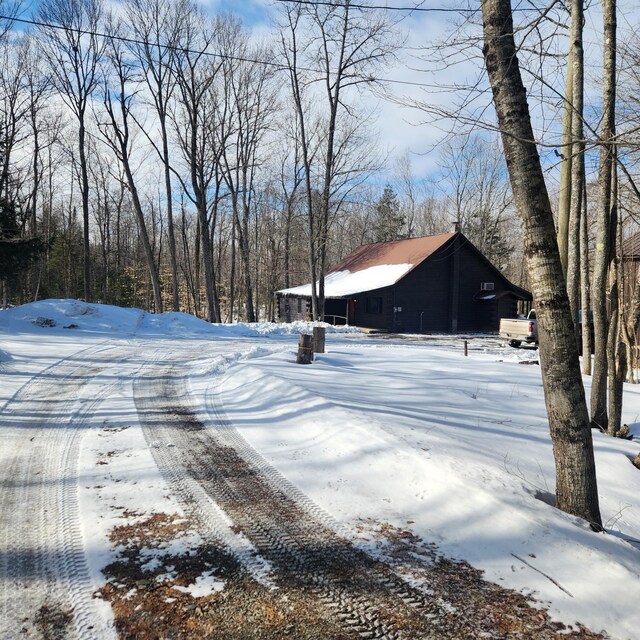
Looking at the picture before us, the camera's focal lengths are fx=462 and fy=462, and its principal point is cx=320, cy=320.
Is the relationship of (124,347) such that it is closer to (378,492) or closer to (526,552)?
(378,492)

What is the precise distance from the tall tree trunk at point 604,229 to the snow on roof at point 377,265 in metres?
20.7

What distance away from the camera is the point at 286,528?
3646 mm

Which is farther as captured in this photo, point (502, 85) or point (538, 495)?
point (538, 495)

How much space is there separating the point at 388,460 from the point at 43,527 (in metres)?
3.17

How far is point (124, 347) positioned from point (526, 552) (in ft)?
43.0

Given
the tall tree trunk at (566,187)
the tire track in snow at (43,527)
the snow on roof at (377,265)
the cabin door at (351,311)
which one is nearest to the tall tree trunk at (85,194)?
the snow on roof at (377,265)

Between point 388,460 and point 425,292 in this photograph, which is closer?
point 388,460

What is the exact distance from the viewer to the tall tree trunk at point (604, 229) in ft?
21.4

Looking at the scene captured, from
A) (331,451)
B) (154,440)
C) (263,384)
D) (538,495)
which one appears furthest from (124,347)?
(538,495)

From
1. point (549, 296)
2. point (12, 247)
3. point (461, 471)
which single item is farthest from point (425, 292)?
point (549, 296)

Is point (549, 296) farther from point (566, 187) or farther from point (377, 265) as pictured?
point (377, 265)

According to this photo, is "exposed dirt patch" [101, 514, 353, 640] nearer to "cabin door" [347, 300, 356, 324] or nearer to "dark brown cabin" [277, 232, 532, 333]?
"dark brown cabin" [277, 232, 532, 333]

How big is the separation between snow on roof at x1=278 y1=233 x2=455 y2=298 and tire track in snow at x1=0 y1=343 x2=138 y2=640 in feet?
75.3

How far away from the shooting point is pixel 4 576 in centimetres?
294
